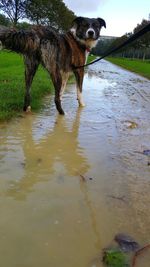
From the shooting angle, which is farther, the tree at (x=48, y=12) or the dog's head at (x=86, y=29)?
the tree at (x=48, y=12)

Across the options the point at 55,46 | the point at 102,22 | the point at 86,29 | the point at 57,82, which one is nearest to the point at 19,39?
the point at 55,46

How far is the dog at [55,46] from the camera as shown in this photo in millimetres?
7348

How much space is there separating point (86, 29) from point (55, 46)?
35.5 inches

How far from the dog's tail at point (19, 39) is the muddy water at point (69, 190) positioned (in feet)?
4.73

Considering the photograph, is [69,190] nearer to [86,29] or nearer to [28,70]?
[28,70]

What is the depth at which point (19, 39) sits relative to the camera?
7.30 m

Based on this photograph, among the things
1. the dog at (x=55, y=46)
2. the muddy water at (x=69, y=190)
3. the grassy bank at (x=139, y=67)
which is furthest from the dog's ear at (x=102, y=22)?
the grassy bank at (x=139, y=67)

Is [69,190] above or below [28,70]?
below

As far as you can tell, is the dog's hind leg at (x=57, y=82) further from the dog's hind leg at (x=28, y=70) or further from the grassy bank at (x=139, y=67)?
the grassy bank at (x=139, y=67)

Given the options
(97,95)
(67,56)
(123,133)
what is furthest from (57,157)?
(97,95)

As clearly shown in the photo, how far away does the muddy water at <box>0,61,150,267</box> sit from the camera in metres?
2.80

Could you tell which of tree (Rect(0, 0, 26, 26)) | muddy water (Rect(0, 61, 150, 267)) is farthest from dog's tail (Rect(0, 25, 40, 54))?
tree (Rect(0, 0, 26, 26))

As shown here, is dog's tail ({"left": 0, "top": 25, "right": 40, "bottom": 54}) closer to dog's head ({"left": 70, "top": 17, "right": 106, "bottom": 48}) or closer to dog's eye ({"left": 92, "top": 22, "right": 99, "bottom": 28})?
dog's head ({"left": 70, "top": 17, "right": 106, "bottom": 48})

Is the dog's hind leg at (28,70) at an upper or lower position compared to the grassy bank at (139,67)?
upper
